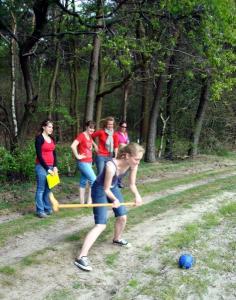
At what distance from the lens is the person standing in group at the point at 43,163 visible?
8273 millimetres

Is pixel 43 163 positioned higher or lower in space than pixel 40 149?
lower

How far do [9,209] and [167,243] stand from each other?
12.9 ft

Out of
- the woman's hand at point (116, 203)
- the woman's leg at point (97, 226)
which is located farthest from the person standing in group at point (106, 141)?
the woman's hand at point (116, 203)

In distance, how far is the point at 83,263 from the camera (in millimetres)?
5777

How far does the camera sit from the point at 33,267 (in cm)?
573

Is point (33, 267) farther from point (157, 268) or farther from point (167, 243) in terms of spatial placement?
point (167, 243)

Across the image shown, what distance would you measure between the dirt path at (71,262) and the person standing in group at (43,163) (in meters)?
0.67

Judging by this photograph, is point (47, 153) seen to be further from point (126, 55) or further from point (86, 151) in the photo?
point (126, 55)

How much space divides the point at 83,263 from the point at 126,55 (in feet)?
22.5

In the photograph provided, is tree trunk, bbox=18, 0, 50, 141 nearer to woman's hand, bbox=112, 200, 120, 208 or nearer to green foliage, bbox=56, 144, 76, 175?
green foliage, bbox=56, 144, 76, 175

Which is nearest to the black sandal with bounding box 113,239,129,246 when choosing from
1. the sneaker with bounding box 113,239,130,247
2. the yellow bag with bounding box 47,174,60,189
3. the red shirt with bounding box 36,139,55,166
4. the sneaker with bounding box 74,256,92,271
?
the sneaker with bounding box 113,239,130,247

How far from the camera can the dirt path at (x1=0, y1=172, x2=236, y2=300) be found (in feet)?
17.0

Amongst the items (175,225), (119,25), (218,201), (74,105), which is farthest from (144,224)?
(74,105)

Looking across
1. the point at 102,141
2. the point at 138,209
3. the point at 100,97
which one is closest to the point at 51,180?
the point at 102,141
